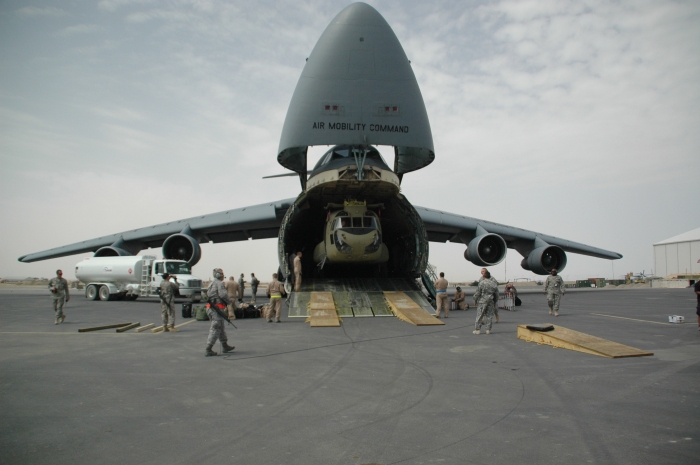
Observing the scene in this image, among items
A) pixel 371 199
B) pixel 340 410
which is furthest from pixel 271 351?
pixel 371 199

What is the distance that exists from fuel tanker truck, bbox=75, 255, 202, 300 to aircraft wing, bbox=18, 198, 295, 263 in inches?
47.7

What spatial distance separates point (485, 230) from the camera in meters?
22.3

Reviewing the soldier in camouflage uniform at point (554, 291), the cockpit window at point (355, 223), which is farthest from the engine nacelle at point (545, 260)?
the cockpit window at point (355, 223)

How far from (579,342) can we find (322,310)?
7.40m

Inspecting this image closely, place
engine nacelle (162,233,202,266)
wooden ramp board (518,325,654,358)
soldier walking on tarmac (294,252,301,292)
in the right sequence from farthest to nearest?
1. engine nacelle (162,233,202,266)
2. soldier walking on tarmac (294,252,301,292)
3. wooden ramp board (518,325,654,358)

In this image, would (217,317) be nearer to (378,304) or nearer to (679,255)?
(378,304)

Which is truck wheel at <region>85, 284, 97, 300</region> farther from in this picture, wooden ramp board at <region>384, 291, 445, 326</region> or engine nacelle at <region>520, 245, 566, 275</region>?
engine nacelle at <region>520, 245, 566, 275</region>

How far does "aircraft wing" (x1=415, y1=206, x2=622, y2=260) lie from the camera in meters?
22.4

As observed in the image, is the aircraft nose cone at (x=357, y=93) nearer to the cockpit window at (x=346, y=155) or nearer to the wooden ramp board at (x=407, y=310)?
the cockpit window at (x=346, y=155)

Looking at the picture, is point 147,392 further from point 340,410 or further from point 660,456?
point 660,456

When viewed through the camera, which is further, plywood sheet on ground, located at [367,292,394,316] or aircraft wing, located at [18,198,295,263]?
aircraft wing, located at [18,198,295,263]

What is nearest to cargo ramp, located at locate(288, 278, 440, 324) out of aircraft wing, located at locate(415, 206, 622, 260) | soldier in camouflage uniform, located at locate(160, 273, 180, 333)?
soldier in camouflage uniform, located at locate(160, 273, 180, 333)

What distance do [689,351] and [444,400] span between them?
5.41 metres

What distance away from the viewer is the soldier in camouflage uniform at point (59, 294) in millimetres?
12852
